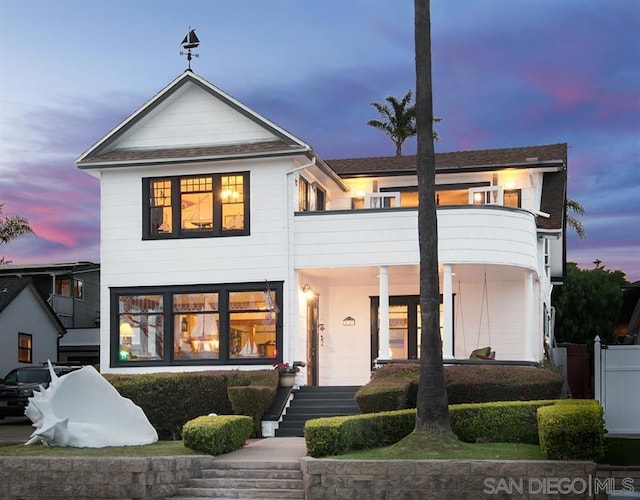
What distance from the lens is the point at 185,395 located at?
883 inches

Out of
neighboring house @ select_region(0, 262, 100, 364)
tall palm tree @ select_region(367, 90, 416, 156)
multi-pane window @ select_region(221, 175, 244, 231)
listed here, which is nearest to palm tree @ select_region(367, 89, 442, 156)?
tall palm tree @ select_region(367, 90, 416, 156)

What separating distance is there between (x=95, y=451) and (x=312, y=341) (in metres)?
9.52

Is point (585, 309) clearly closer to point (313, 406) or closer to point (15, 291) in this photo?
point (15, 291)

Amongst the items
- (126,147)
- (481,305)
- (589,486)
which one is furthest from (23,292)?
(589,486)

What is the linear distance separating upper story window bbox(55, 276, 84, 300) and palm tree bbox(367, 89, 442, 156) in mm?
18811

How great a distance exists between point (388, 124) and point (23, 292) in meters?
24.8

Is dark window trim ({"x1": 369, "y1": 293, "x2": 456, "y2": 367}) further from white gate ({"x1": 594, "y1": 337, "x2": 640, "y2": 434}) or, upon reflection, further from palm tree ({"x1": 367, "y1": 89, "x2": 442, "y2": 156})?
palm tree ({"x1": 367, "y1": 89, "x2": 442, "y2": 156})

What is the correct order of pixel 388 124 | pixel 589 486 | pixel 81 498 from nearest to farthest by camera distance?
1. pixel 589 486
2. pixel 81 498
3. pixel 388 124

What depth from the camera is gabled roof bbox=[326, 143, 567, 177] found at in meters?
26.7

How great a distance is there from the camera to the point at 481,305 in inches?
1017

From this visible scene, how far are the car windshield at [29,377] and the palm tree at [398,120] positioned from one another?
28.3m

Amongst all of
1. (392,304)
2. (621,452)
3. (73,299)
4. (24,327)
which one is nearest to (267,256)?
(392,304)

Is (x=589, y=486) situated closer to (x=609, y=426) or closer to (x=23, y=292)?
(x=609, y=426)

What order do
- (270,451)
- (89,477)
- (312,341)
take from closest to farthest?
(89,477)
(270,451)
(312,341)
